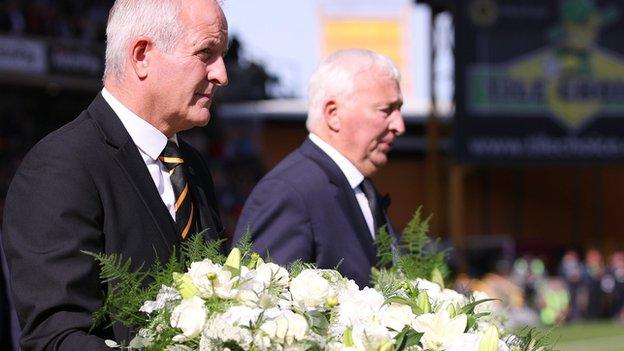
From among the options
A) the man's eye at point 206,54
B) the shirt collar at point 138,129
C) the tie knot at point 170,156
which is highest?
the man's eye at point 206,54

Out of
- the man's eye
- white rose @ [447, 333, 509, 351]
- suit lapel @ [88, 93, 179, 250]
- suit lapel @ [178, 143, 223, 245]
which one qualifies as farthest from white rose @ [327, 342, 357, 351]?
the man's eye

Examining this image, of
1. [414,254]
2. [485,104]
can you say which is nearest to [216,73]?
[414,254]

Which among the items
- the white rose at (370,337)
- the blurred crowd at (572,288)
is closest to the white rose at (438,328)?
the white rose at (370,337)

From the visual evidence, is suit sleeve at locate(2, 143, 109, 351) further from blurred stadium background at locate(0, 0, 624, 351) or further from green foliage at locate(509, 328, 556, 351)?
blurred stadium background at locate(0, 0, 624, 351)

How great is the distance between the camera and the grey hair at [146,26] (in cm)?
271

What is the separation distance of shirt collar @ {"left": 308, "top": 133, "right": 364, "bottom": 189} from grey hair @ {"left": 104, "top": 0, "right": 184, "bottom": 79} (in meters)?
1.44

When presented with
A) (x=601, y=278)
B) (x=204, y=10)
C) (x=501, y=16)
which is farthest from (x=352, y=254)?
(x=601, y=278)

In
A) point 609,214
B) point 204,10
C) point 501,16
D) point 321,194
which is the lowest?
point 609,214

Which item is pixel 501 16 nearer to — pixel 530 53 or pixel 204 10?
pixel 530 53

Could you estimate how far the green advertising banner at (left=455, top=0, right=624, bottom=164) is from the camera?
1991cm

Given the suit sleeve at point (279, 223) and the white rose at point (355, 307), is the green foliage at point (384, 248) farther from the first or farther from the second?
the white rose at point (355, 307)

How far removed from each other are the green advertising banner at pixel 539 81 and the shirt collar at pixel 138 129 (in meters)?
17.0

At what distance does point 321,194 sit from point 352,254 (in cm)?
22

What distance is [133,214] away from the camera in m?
2.61
